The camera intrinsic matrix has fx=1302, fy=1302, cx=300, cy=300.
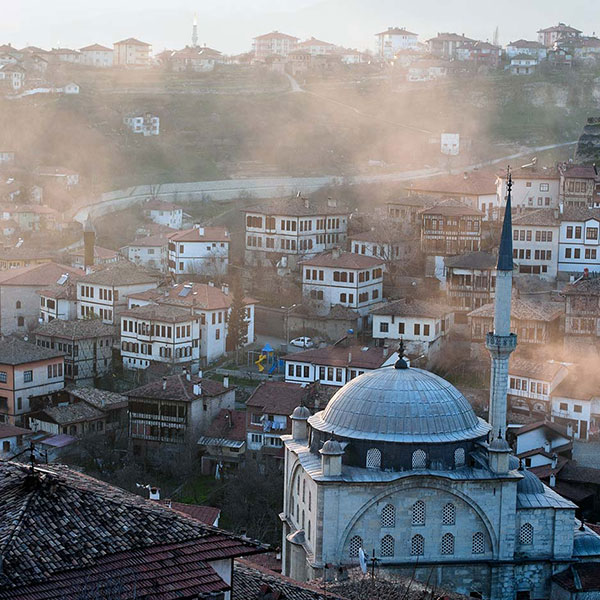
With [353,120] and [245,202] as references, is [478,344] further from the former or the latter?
[353,120]

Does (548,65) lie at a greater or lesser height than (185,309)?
greater

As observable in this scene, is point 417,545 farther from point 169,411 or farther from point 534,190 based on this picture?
point 534,190

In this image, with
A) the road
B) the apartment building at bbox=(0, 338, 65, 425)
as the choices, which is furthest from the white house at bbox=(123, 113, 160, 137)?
the apartment building at bbox=(0, 338, 65, 425)

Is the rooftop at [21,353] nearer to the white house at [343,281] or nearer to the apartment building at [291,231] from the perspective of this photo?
the white house at [343,281]

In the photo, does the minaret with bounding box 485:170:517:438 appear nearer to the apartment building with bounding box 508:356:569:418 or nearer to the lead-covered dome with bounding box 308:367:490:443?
the lead-covered dome with bounding box 308:367:490:443

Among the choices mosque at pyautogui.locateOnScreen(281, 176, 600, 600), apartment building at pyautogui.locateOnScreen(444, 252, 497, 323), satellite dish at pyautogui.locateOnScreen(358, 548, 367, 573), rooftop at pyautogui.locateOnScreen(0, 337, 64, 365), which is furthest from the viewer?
apartment building at pyautogui.locateOnScreen(444, 252, 497, 323)

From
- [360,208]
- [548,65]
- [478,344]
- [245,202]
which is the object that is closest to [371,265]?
[478,344]
